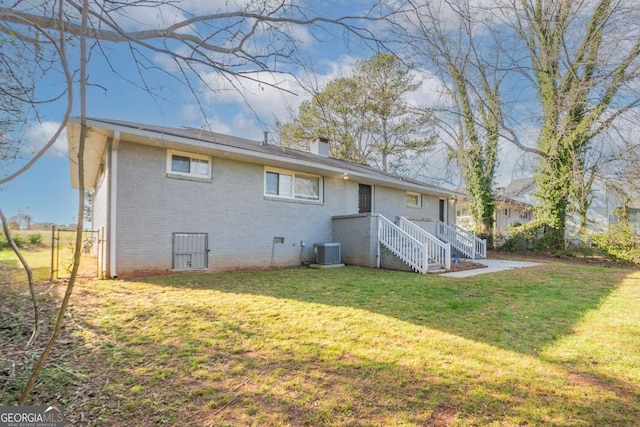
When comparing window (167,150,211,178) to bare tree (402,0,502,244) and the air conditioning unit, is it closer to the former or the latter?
the air conditioning unit

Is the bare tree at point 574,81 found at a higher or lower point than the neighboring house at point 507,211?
higher

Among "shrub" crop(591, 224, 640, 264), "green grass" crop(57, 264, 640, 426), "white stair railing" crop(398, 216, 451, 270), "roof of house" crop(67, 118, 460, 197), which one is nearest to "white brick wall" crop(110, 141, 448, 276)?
"roof of house" crop(67, 118, 460, 197)

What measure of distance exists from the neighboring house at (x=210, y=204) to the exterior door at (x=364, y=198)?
0.20 ft

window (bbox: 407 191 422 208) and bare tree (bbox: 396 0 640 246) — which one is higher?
bare tree (bbox: 396 0 640 246)

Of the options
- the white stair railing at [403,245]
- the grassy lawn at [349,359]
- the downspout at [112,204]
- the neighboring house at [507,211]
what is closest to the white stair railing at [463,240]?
the white stair railing at [403,245]

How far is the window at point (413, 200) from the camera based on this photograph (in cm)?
1488

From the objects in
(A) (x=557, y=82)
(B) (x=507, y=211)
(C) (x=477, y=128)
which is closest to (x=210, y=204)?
(C) (x=477, y=128)

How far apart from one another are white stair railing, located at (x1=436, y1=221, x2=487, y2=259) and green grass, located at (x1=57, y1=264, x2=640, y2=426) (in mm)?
7720

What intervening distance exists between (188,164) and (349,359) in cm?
698

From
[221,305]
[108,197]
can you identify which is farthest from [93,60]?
[108,197]

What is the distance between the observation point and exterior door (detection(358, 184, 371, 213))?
1280cm

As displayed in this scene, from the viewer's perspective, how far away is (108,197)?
722 centimetres

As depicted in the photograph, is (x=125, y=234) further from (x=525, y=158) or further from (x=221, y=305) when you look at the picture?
(x=525, y=158)

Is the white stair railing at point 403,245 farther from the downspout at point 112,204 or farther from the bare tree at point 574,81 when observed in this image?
the downspout at point 112,204
